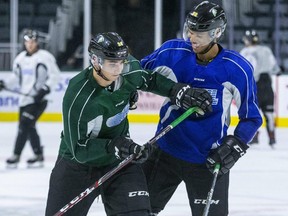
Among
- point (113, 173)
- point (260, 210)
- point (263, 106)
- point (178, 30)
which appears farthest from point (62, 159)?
point (178, 30)

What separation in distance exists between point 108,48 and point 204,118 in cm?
53

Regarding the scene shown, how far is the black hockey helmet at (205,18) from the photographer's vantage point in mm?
3432

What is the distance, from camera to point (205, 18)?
11.3ft

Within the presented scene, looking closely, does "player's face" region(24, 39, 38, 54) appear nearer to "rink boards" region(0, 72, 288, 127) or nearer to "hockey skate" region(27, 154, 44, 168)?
"hockey skate" region(27, 154, 44, 168)

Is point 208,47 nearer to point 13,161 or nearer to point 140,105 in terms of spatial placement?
point 13,161

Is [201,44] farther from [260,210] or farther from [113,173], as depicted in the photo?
[260,210]

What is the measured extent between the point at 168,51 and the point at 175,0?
805 cm

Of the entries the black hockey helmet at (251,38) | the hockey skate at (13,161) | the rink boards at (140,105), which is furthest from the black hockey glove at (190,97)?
the rink boards at (140,105)

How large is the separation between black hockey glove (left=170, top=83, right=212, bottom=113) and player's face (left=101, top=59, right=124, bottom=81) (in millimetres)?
291

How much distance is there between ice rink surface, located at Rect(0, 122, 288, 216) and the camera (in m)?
5.18

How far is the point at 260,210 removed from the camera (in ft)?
17.0

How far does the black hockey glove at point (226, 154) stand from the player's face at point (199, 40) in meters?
0.37

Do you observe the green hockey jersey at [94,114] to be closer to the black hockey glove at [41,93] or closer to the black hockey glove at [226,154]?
the black hockey glove at [226,154]

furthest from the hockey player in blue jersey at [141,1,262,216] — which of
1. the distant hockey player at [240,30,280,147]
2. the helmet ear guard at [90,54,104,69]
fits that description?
the distant hockey player at [240,30,280,147]
